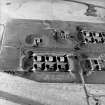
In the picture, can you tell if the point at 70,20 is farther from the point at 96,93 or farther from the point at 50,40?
the point at 96,93

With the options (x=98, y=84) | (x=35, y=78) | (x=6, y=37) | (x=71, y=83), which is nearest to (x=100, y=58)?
(x=98, y=84)

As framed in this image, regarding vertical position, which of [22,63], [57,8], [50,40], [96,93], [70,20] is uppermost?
[57,8]

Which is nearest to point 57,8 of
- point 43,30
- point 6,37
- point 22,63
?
point 43,30

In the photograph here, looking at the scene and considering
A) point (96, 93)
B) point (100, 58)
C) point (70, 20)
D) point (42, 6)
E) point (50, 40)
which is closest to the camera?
point (96, 93)

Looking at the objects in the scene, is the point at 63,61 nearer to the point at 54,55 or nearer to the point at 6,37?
the point at 54,55

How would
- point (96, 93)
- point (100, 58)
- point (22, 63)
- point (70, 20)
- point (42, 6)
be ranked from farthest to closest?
point (42, 6), point (70, 20), point (100, 58), point (22, 63), point (96, 93)

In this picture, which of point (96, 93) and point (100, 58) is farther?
point (100, 58)

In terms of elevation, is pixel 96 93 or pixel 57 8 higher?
pixel 57 8
